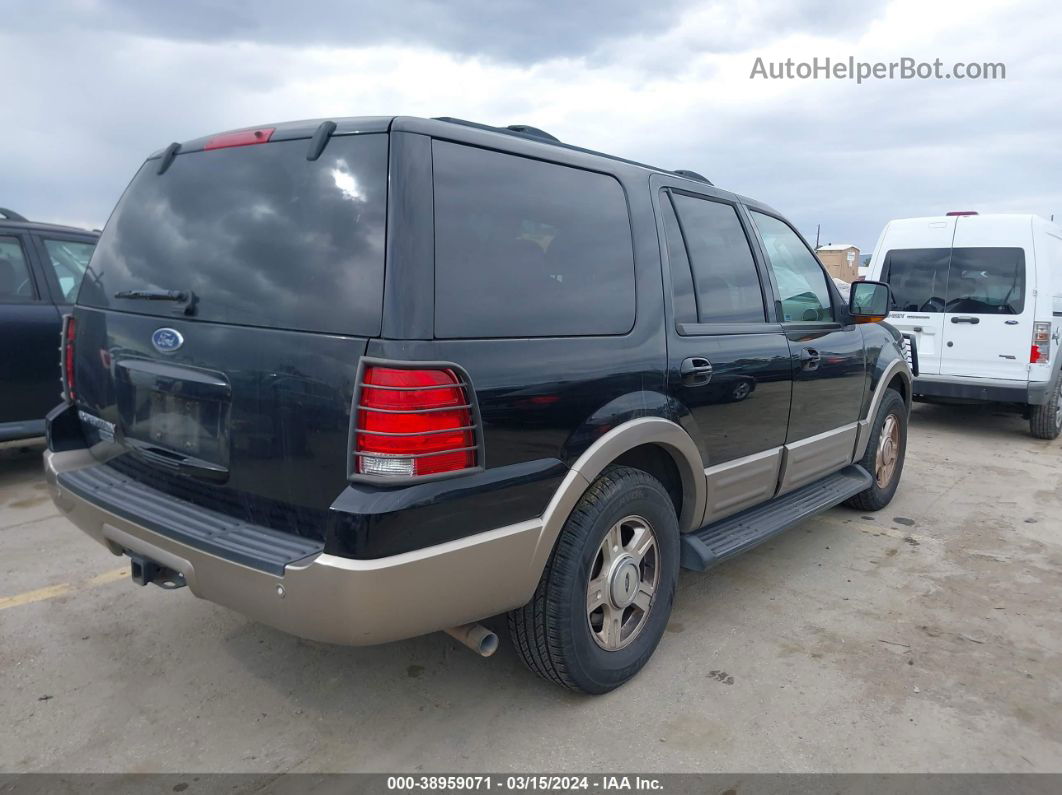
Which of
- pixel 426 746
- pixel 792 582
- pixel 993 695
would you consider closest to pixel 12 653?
pixel 426 746

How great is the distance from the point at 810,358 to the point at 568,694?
2.11 m

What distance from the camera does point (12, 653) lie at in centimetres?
303

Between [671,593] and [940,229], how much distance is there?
23.0ft

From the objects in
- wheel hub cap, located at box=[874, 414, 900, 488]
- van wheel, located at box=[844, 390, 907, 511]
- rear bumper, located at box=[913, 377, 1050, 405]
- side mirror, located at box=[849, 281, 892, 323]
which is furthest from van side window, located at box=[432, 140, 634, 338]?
rear bumper, located at box=[913, 377, 1050, 405]

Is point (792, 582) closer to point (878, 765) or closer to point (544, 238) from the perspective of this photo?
point (878, 765)

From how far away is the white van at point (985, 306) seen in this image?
7.56m

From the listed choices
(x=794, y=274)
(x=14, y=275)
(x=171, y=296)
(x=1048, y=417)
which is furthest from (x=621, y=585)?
(x=1048, y=417)

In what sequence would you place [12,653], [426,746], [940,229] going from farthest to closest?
[940,229] → [12,653] → [426,746]

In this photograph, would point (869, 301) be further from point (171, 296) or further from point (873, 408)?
point (171, 296)

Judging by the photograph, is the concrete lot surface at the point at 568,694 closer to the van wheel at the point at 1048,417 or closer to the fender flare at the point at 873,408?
the fender flare at the point at 873,408

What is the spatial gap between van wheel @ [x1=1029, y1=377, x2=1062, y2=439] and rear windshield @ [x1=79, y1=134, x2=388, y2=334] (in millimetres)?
8031

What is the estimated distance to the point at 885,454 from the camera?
5148 millimetres

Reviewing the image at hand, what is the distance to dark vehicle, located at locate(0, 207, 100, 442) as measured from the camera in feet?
16.5

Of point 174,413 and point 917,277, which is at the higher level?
point 917,277
